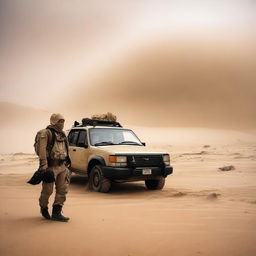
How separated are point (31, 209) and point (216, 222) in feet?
11.7

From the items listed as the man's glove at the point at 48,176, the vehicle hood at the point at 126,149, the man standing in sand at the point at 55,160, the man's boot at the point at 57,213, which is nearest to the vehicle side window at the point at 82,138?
the vehicle hood at the point at 126,149

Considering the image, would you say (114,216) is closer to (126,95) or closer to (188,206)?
(188,206)

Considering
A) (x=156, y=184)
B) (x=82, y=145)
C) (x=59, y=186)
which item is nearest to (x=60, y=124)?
(x=59, y=186)

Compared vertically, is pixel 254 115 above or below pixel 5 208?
above

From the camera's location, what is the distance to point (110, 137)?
420 inches

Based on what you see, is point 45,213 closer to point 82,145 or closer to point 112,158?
point 112,158

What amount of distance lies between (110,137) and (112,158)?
1.70 m

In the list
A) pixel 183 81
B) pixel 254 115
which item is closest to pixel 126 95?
pixel 183 81

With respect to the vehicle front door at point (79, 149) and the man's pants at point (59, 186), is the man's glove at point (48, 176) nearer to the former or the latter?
the man's pants at point (59, 186)

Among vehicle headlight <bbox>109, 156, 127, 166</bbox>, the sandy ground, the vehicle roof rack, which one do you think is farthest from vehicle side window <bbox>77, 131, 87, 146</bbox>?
vehicle headlight <bbox>109, 156, 127, 166</bbox>

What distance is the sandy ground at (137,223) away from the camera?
184 inches

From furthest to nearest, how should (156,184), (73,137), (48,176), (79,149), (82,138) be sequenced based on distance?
1. (73,137)
2. (82,138)
3. (79,149)
4. (156,184)
5. (48,176)

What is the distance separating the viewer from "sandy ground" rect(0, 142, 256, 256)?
4.68 metres

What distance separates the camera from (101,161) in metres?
9.27
